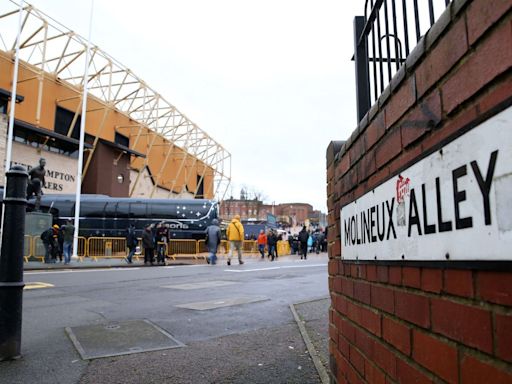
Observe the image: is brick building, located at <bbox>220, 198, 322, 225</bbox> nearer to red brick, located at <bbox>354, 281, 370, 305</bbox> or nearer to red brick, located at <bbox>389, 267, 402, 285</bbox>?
red brick, located at <bbox>354, 281, 370, 305</bbox>

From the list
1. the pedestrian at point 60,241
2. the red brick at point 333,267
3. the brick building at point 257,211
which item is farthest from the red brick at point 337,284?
the brick building at point 257,211

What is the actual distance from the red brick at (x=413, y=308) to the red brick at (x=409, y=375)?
173 mm

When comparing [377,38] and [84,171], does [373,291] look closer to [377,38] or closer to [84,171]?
[377,38]

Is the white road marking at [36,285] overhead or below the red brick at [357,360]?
below

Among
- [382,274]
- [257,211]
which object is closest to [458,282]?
[382,274]

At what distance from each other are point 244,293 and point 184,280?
9.47 feet

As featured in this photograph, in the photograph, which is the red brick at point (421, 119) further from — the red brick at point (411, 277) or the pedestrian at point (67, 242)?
the pedestrian at point (67, 242)

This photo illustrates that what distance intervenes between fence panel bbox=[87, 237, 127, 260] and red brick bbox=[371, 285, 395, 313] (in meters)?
21.8

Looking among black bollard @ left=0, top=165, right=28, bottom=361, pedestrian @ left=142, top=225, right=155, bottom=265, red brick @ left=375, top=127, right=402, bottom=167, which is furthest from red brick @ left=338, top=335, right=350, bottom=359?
pedestrian @ left=142, top=225, right=155, bottom=265

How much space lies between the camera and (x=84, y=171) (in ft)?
115

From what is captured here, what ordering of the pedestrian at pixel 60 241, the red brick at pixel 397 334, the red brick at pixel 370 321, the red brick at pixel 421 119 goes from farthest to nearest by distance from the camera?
1. the pedestrian at pixel 60 241
2. the red brick at pixel 370 321
3. the red brick at pixel 397 334
4. the red brick at pixel 421 119

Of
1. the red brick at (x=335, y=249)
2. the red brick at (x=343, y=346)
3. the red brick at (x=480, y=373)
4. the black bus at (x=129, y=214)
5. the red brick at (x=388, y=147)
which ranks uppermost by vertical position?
the black bus at (x=129, y=214)

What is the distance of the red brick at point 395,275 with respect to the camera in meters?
1.77

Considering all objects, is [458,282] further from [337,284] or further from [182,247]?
[182,247]
